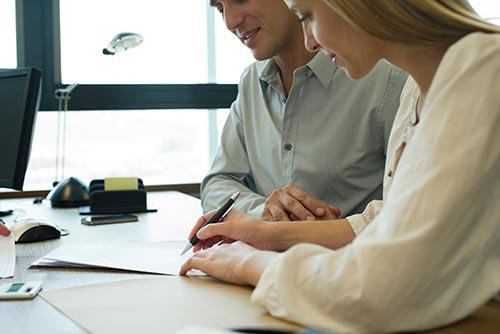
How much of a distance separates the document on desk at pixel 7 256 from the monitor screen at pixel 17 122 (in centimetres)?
37

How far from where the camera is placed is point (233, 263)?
3.56 ft

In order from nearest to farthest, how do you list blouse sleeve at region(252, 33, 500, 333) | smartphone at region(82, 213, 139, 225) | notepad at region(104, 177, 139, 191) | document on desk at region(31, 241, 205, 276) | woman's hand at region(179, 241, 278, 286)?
blouse sleeve at region(252, 33, 500, 333) → woman's hand at region(179, 241, 278, 286) → document on desk at region(31, 241, 205, 276) → smartphone at region(82, 213, 139, 225) → notepad at region(104, 177, 139, 191)

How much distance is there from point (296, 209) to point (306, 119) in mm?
390

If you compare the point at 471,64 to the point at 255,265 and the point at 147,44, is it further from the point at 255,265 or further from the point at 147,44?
the point at 147,44

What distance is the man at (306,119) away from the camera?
1791 millimetres

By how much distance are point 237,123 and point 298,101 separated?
0.94 feet

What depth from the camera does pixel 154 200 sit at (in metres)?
2.56

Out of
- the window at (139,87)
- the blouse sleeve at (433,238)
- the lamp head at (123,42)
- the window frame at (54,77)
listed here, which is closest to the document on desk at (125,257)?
the blouse sleeve at (433,238)

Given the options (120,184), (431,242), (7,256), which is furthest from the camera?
(120,184)

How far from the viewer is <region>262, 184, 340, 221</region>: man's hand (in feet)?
5.02

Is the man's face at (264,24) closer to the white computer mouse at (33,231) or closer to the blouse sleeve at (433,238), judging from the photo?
the white computer mouse at (33,231)

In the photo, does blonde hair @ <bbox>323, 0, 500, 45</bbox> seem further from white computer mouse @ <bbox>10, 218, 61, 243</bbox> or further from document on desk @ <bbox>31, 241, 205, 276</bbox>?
white computer mouse @ <bbox>10, 218, 61, 243</bbox>

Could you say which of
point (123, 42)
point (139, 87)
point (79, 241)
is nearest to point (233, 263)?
point (79, 241)

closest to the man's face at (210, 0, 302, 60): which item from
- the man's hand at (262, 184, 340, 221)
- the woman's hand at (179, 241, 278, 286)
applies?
the man's hand at (262, 184, 340, 221)
